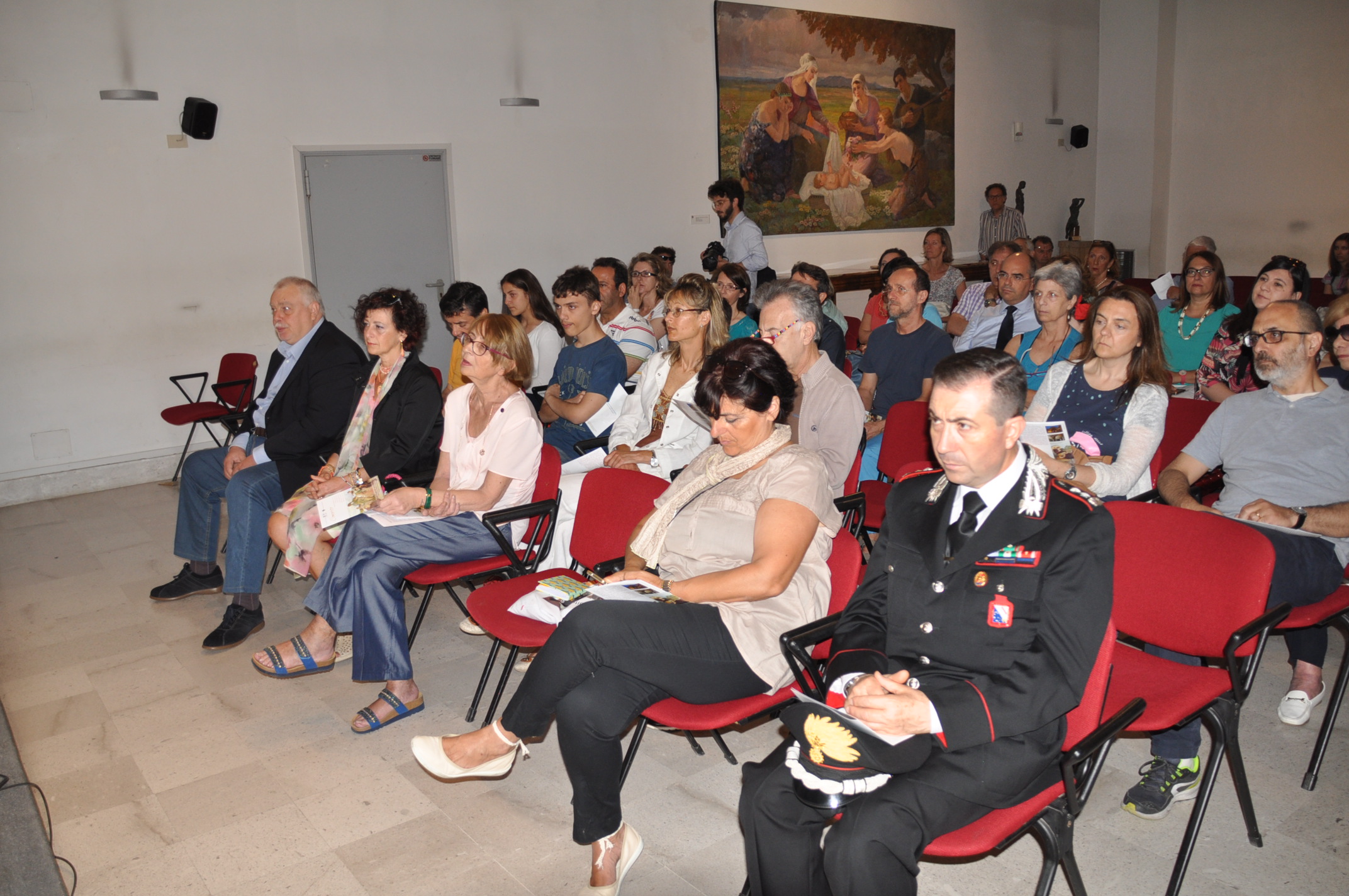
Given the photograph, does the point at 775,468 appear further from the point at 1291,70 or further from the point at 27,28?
the point at 1291,70

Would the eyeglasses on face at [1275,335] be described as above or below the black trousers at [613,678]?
above

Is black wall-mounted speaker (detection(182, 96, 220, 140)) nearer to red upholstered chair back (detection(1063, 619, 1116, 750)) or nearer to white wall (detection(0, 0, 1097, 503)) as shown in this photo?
white wall (detection(0, 0, 1097, 503))

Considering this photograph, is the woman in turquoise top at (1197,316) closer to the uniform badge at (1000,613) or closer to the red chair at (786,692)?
the red chair at (786,692)

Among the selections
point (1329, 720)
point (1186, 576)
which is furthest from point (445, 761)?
point (1329, 720)

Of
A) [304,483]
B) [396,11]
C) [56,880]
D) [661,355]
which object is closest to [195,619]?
[304,483]

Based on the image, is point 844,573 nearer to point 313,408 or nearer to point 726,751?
point 726,751

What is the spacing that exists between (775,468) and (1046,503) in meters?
0.74

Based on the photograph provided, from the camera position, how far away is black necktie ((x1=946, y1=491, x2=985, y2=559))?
6.40 ft

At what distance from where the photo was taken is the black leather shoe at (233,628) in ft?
13.0

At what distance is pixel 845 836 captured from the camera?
1766 millimetres

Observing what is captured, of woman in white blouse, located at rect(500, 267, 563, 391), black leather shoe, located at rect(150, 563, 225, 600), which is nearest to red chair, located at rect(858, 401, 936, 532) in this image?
woman in white blouse, located at rect(500, 267, 563, 391)

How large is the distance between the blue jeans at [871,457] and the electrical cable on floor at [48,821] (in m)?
3.17

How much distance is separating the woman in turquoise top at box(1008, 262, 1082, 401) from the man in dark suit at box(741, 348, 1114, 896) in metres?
2.24

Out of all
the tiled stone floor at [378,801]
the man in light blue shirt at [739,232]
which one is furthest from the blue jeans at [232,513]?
the man in light blue shirt at [739,232]
